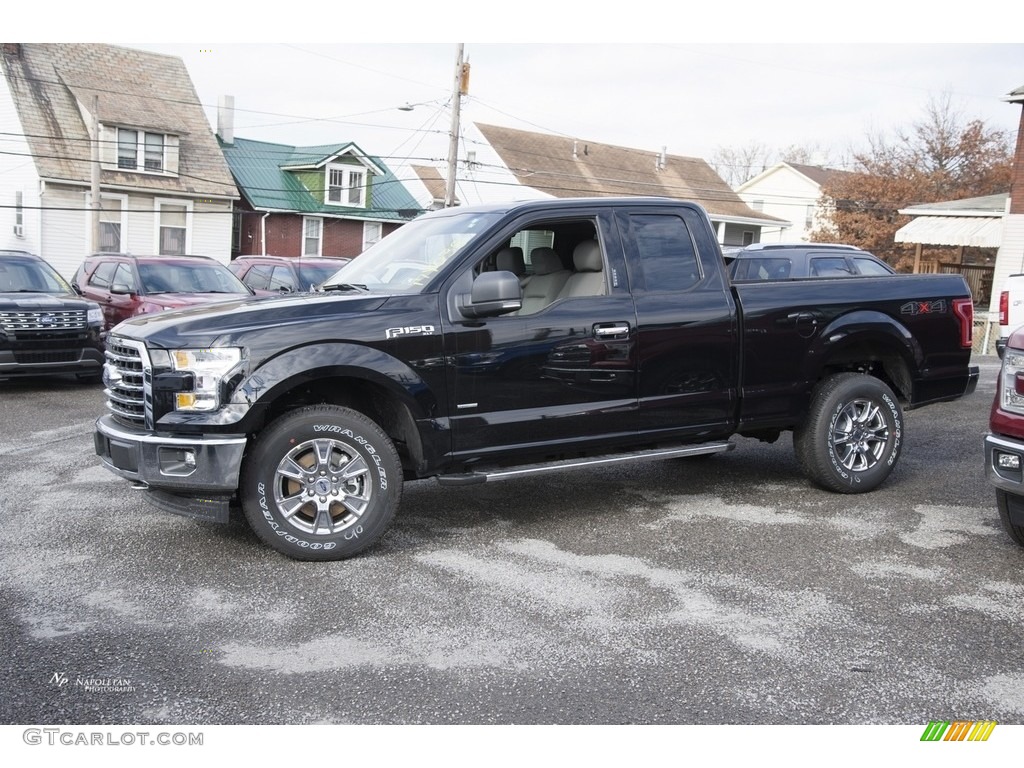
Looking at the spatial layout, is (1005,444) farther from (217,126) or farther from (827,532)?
(217,126)

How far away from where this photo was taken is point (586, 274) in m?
6.29

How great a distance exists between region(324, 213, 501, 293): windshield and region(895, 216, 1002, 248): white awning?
87.6ft

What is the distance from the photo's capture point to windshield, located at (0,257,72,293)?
12.5 metres

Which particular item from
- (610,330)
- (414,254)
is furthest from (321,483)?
(610,330)

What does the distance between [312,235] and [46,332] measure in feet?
92.6

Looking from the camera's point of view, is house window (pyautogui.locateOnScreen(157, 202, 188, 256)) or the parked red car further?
house window (pyautogui.locateOnScreen(157, 202, 188, 256))


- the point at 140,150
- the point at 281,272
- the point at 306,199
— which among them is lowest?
the point at 281,272

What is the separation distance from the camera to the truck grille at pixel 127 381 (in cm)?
527

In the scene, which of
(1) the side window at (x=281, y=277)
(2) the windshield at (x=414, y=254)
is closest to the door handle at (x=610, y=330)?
(2) the windshield at (x=414, y=254)

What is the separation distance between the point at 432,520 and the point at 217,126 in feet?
122

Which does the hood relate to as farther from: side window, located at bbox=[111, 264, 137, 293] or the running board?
the running board

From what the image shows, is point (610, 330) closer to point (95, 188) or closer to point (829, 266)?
point (829, 266)
